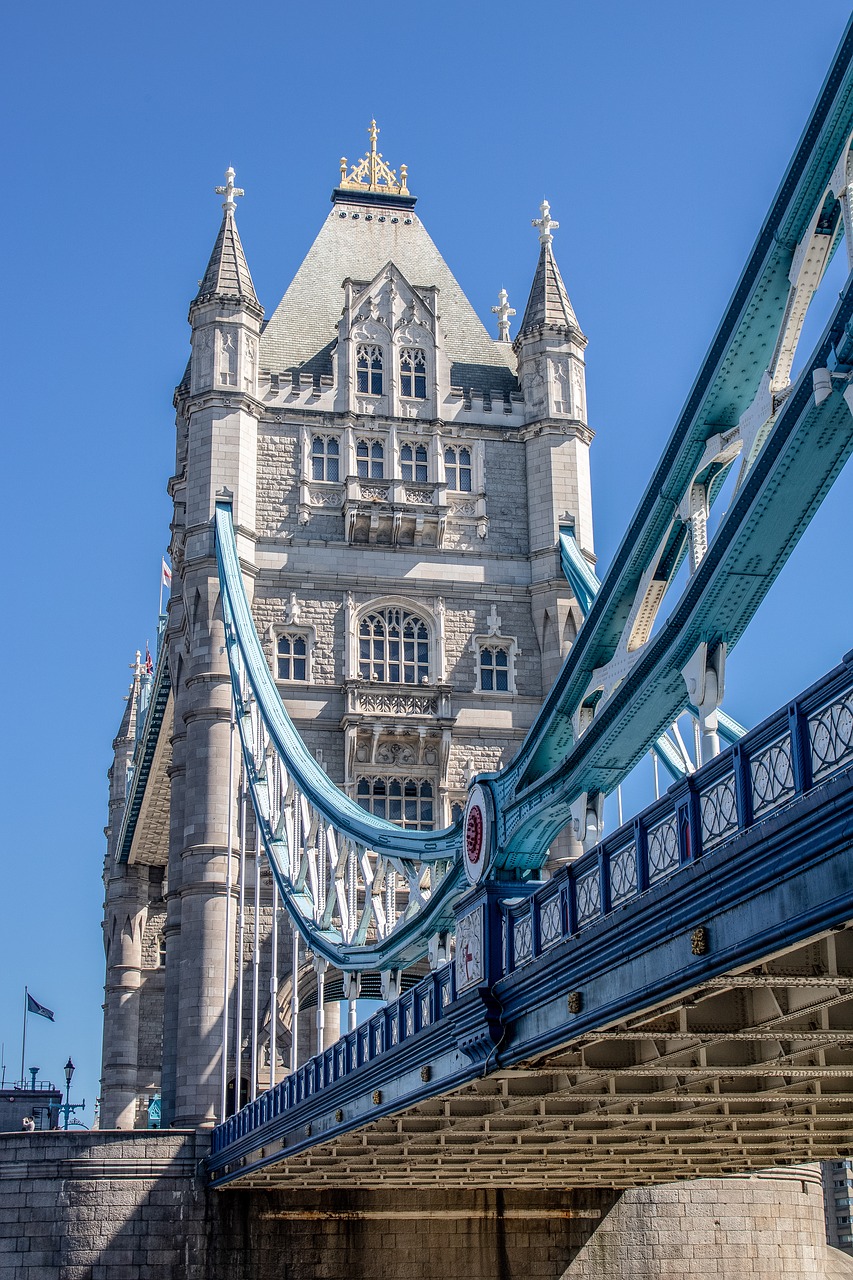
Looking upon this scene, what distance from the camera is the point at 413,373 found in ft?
141

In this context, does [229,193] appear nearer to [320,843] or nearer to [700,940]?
[320,843]

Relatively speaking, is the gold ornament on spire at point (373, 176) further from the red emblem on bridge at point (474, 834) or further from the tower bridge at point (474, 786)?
the red emblem on bridge at point (474, 834)

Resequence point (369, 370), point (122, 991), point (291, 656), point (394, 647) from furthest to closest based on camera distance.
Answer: point (122, 991) → point (369, 370) → point (394, 647) → point (291, 656)

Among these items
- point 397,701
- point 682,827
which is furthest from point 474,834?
point 397,701

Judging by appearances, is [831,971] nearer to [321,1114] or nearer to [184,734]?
[321,1114]

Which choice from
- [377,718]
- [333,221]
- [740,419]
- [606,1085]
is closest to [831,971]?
[740,419]

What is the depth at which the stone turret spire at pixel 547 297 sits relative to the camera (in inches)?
1684

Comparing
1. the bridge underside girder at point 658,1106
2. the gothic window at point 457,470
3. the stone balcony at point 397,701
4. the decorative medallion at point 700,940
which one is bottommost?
the bridge underside girder at point 658,1106

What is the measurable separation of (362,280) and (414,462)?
215 inches

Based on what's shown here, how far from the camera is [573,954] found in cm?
1489

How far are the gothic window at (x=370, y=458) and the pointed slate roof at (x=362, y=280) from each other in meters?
2.17

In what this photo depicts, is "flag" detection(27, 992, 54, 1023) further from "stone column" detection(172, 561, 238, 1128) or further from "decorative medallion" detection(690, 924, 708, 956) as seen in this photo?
"decorative medallion" detection(690, 924, 708, 956)

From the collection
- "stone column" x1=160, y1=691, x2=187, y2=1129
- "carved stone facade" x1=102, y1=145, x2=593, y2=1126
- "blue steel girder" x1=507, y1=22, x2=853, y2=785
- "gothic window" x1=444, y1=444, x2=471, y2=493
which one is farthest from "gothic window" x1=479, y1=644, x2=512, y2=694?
"blue steel girder" x1=507, y1=22, x2=853, y2=785

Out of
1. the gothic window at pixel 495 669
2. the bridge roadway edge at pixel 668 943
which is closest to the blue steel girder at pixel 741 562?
the bridge roadway edge at pixel 668 943
